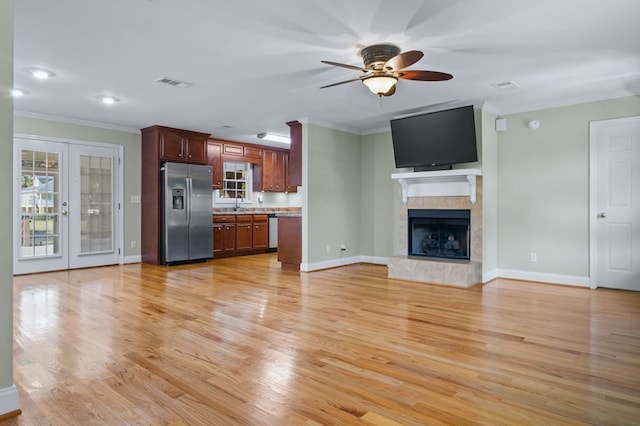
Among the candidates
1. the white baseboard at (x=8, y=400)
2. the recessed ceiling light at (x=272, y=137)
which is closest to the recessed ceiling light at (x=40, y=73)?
the white baseboard at (x=8, y=400)

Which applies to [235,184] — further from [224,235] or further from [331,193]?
[331,193]

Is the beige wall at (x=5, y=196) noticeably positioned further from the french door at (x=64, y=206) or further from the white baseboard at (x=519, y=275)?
the french door at (x=64, y=206)

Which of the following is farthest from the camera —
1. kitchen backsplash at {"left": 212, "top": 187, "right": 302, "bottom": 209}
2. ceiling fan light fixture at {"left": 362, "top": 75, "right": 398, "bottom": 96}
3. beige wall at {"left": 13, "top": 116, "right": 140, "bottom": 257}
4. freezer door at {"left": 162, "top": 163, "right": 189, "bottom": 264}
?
kitchen backsplash at {"left": 212, "top": 187, "right": 302, "bottom": 209}

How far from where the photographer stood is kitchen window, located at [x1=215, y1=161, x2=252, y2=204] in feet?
27.8

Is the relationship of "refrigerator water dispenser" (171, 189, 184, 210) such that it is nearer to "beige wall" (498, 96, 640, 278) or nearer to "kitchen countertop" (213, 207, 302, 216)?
"kitchen countertop" (213, 207, 302, 216)

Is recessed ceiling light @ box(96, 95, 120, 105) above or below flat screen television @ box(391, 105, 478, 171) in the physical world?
above

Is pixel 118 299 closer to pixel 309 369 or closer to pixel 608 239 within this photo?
Answer: pixel 309 369

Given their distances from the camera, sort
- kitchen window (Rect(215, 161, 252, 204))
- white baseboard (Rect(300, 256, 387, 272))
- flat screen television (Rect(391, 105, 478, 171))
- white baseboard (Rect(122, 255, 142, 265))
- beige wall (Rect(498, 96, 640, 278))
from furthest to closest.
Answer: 1. kitchen window (Rect(215, 161, 252, 204))
2. white baseboard (Rect(122, 255, 142, 265))
3. white baseboard (Rect(300, 256, 387, 272))
4. flat screen television (Rect(391, 105, 478, 171))
5. beige wall (Rect(498, 96, 640, 278))

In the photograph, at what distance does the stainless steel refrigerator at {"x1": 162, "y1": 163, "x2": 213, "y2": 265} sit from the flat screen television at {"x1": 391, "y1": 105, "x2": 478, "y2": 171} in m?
3.53

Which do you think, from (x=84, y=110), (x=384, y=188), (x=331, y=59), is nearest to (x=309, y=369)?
(x=331, y=59)

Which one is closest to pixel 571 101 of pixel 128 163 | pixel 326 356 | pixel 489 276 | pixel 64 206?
pixel 489 276

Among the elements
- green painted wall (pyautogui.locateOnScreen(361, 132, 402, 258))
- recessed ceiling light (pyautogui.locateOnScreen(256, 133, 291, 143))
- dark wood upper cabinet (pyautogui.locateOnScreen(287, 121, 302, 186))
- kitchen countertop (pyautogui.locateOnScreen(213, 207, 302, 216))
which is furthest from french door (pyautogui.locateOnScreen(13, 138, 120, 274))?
green painted wall (pyautogui.locateOnScreen(361, 132, 402, 258))

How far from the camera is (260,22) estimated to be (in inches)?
117

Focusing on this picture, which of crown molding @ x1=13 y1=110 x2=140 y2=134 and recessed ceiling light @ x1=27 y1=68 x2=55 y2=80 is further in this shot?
crown molding @ x1=13 y1=110 x2=140 y2=134
